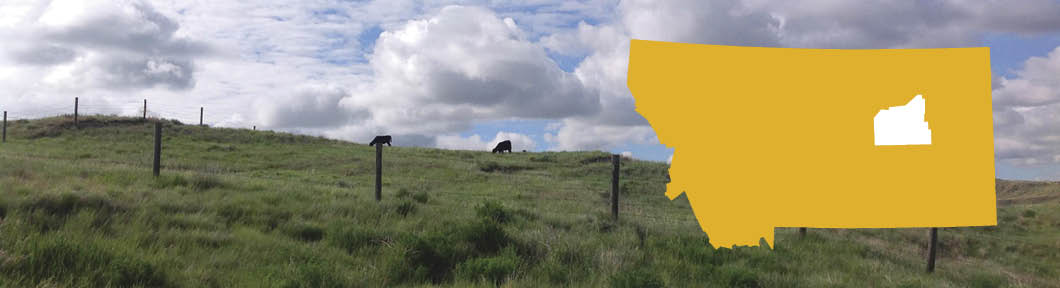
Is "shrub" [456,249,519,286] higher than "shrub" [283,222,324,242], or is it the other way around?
"shrub" [283,222,324,242]

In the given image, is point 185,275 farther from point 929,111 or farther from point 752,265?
point 929,111

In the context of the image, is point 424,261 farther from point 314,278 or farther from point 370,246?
point 314,278

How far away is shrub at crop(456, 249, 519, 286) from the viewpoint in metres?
6.51

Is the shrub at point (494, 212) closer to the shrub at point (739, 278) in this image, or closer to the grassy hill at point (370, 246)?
the grassy hill at point (370, 246)

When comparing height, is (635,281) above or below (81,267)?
below

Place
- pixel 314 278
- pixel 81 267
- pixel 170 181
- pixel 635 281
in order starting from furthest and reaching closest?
pixel 170 181 < pixel 635 281 < pixel 314 278 < pixel 81 267

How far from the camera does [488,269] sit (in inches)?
258

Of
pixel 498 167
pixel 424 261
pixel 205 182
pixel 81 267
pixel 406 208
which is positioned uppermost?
pixel 498 167

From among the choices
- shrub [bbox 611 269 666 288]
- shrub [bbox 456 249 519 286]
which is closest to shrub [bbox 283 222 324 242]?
shrub [bbox 456 249 519 286]

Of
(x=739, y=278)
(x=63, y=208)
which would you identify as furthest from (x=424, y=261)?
(x=63, y=208)

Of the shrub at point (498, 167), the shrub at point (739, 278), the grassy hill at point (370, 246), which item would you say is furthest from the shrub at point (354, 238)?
the shrub at point (498, 167)

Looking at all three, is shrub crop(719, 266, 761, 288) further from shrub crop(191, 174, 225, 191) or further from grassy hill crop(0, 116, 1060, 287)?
shrub crop(191, 174, 225, 191)

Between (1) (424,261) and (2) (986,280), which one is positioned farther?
(2) (986,280)

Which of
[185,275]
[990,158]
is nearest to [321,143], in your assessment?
[185,275]
